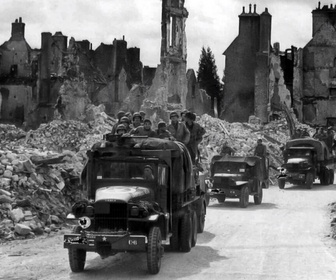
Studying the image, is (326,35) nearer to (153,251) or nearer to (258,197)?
(258,197)

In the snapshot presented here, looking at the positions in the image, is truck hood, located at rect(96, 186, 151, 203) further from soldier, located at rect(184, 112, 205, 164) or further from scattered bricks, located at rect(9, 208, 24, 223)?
soldier, located at rect(184, 112, 205, 164)

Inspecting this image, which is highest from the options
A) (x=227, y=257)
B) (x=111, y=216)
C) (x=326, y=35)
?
(x=326, y=35)

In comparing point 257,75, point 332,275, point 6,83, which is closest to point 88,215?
point 332,275

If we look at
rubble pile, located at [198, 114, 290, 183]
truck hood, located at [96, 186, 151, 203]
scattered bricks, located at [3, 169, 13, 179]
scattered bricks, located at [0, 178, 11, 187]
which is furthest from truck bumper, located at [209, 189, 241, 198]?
truck hood, located at [96, 186, 151, 203]

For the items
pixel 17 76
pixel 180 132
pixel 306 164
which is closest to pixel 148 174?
pixel 180 132

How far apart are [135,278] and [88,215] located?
123 cm

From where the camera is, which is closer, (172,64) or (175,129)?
(175,129)

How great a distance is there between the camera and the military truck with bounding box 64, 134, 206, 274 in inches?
401

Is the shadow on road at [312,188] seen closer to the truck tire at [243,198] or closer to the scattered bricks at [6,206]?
the truck tire at [243,198]

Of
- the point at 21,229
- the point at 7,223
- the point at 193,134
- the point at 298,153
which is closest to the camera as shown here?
the point at 21,229

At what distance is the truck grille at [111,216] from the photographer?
1034 cm

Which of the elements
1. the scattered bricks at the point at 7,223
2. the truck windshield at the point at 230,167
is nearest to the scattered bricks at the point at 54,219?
the scattered bricks at the point at 7,223

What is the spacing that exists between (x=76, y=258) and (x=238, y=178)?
10758 mm

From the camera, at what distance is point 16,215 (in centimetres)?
1455
